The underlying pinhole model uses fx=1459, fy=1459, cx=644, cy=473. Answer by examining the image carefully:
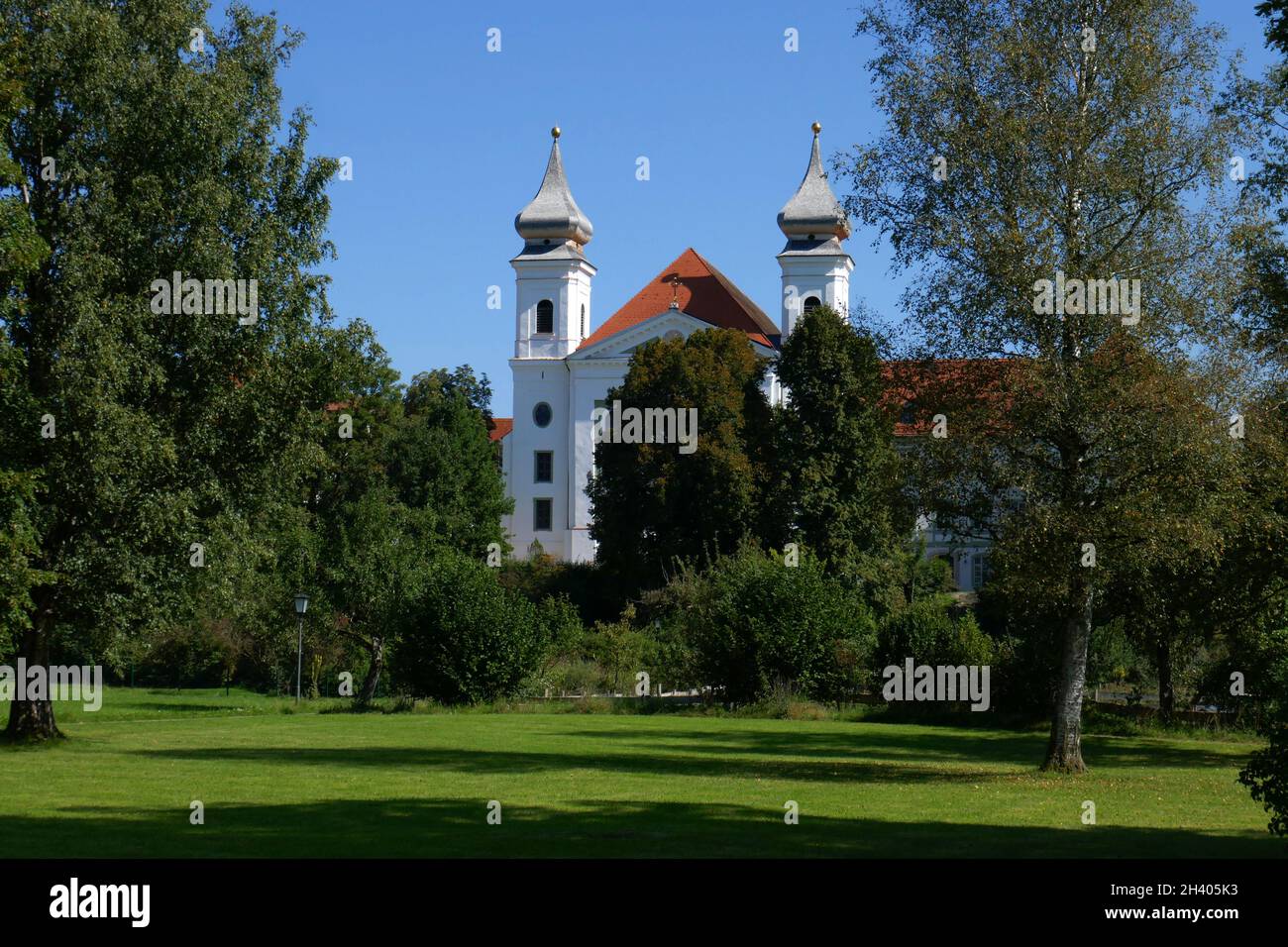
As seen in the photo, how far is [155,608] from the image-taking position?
26.5m

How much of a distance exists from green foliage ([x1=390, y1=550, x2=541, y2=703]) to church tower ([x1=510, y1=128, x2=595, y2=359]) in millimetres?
53474

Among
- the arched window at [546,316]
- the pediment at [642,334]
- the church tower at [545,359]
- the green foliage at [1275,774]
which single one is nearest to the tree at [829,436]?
the pediment at [642,334]

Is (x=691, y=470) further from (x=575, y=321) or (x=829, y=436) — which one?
(x=575, y=321)

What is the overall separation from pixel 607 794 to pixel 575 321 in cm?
7525

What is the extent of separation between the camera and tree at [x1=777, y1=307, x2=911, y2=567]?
2256 inches

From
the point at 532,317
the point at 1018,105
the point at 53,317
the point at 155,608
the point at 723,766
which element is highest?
the point at 532,317

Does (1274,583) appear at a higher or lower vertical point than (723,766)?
higher

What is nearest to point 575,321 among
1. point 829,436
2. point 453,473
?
point 453,473

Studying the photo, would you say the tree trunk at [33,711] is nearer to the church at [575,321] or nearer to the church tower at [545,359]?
the church at [575,321]

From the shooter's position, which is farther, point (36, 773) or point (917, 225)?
point (917, 225)

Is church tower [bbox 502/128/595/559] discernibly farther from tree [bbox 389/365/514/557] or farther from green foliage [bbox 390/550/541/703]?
green foliage [bbox 390/550/541/703]
